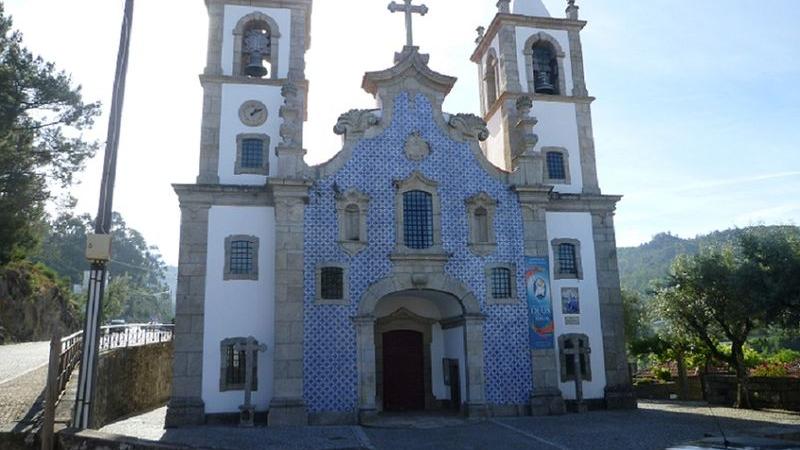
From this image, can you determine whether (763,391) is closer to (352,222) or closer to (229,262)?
(352,222)

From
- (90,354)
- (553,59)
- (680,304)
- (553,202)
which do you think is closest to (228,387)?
(90,354)

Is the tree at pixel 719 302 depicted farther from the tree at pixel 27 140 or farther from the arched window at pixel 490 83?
the tree at pixel 27 140

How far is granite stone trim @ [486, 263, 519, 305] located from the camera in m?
18.4

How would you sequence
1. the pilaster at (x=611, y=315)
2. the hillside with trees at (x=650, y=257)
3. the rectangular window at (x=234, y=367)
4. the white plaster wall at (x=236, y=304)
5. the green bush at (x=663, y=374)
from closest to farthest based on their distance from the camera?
1. the white plaster wall at (x=236, y=304)
2. the rectangular window at (x=234, y=367)
3. the pilaster at (x=611, y=315)
4. the green bush at (x=663, y=374)
5. the hillside with trees at (x=650, y=257)

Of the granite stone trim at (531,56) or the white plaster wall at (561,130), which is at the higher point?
the granite stone trim at (531,56)

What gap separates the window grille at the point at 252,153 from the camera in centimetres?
1916

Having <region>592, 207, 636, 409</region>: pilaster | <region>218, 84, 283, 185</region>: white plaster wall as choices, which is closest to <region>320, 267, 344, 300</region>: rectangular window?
<region>218, 84, 283, 185</region>: white plaster wall

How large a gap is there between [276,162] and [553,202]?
931 centimetres

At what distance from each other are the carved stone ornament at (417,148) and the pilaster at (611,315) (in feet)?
20.5

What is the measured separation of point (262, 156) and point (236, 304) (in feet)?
16.1

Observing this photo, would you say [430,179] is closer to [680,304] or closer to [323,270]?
[323,270]

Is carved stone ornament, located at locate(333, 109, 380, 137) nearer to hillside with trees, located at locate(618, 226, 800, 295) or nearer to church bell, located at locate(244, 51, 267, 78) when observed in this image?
church bell, located at locate(244, 51, 267, 78)

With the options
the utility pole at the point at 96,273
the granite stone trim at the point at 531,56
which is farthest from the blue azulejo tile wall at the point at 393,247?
the utility pole at the point at 96,273

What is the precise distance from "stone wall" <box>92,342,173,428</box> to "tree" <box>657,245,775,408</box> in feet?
56.5
